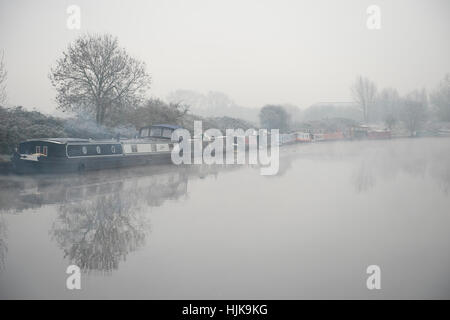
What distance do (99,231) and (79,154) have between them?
8850 mm

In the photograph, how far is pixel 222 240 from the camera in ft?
21.8

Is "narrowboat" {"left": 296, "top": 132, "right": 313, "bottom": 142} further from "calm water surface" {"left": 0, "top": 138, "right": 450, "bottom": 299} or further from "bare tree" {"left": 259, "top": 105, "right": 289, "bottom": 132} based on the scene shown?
"calm water surface" {"left": 0, "top": 138, "right": 450, "bottom": 299}

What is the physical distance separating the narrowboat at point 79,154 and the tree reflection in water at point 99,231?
529cm

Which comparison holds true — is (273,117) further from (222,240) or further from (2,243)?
(2,243)

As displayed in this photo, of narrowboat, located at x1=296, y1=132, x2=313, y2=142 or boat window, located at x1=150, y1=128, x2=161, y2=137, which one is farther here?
narrowboat, located at x1=296, y1=132, x2=313, y2=142

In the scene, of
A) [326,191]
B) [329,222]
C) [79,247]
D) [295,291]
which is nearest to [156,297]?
[295,291]

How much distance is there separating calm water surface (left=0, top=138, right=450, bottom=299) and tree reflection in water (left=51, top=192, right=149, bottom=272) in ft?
0.08

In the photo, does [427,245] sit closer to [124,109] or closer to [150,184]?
[150,184]

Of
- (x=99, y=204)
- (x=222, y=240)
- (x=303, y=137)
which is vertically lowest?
(x=222, y=240)

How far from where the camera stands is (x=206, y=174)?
53.6 feet

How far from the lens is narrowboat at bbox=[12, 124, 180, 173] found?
14086 millimetres

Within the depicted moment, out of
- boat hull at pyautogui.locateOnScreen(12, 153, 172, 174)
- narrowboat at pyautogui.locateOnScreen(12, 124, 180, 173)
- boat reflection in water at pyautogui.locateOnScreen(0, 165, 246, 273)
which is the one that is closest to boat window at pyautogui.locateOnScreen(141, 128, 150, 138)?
narrowboat at pyautogui.locateOnScreen(12, 124, 180, 173)

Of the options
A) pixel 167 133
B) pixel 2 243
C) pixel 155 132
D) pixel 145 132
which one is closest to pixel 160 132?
pixel 155 132
